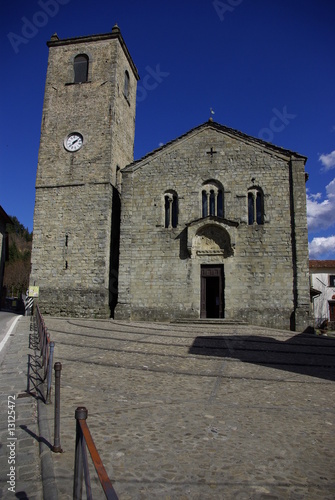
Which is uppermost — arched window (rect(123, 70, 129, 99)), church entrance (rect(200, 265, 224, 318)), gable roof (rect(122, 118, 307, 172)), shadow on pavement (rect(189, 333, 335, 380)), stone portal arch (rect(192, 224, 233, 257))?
arched window (rect(123, 70, 129, 99))

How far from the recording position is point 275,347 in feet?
37.9

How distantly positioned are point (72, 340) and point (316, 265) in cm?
3106

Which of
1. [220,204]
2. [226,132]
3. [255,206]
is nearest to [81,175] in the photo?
[220,204]

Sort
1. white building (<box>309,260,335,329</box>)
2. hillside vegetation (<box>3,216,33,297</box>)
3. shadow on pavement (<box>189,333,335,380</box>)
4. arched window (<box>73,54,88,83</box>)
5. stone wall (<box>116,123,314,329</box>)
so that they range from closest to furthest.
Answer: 1. shadow on pavement (<box>189,333,335,380</box>)
2. stone wall (<box>116,123,314,329</box>)
3. arched window (<box>73,54,88,83</box>)
4. white building (<box>309,260,335,329</box>)
5. hillside vegetation (<box>3,216,33,297</box>)

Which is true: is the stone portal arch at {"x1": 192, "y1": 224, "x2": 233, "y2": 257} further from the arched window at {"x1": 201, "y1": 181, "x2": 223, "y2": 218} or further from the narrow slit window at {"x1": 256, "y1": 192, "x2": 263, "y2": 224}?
the narrow slit window at {"x1": 256, "y1": 192, "x2": 263, "y2": 224}

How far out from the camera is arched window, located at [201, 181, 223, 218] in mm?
19344

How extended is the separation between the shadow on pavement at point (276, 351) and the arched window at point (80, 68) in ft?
61.3

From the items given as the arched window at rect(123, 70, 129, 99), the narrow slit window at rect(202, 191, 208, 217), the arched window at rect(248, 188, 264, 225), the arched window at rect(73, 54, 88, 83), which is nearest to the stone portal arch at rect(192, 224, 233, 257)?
the narrow slit window at rect(202, 191, 208, 217)

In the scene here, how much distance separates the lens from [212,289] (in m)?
19.6

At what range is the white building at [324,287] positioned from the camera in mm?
35094

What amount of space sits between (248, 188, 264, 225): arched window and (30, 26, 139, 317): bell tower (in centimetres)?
786

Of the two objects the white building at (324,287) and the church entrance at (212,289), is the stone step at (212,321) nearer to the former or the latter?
the church entrance at (212,289)

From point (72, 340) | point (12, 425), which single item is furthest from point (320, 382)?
point (72, 340)

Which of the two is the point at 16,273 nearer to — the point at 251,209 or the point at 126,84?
the point at 126,84
